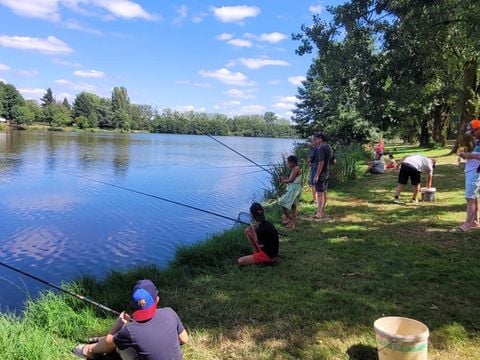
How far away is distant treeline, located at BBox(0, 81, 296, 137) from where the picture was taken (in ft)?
305

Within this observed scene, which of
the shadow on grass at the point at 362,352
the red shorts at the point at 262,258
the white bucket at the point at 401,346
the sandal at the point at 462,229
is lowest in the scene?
the shadow on grass at the point at 362,352

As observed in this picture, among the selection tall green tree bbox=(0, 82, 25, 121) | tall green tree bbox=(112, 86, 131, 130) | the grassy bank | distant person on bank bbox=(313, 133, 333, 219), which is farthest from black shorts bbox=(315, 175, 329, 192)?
tall green tree bbox=(112, 86, 131, 130)

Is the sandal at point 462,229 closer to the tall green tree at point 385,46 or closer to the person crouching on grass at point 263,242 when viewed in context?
the person crouching on grass at point 263,242

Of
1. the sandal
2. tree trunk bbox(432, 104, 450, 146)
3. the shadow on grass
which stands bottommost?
the shadow on grass

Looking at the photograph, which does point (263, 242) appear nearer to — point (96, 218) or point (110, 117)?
point (96, 218)

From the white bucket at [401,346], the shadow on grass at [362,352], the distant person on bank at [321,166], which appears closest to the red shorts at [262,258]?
the shadow on grass at [362,352]

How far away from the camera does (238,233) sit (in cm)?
830

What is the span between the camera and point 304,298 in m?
5.16

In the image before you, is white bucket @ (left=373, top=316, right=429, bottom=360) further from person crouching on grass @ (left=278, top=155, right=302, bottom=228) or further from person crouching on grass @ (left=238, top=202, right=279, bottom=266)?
person crouching on grass @ (left=278, top=155, right=302, bottom=228)

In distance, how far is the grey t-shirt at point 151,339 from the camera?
127 inches

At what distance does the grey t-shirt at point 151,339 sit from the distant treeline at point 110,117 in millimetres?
74949

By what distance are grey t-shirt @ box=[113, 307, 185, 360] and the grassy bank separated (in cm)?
84

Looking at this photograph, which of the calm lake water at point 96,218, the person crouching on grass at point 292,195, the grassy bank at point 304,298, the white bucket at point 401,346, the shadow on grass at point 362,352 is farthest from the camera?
the person crouching on grass at point 292,195

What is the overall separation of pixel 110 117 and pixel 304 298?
10985cm
